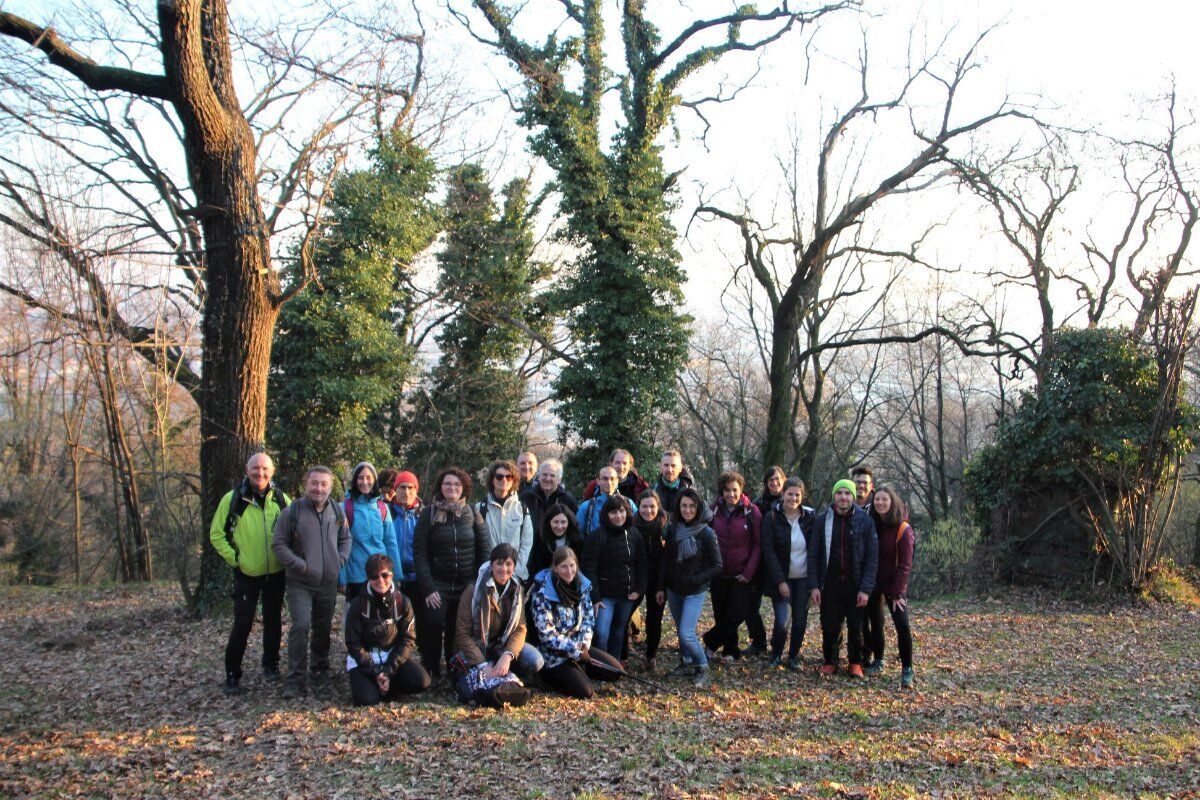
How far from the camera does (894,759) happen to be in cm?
515

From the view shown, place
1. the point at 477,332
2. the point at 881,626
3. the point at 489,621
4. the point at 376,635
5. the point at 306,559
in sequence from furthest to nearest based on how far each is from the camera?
the point at 477,332, the point at 881,626, the point at 306,559, the point at 489,621, the point at 376,635

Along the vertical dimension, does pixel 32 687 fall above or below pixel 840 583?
below

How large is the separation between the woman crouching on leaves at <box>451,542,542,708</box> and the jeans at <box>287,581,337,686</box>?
1.09 metres

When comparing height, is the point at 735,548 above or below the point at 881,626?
above

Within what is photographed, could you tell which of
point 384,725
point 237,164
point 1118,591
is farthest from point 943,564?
point 237,164

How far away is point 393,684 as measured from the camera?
20.6 ft

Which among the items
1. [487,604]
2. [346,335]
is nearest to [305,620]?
[487,604]

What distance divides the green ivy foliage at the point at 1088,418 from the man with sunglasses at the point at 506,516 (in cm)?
873

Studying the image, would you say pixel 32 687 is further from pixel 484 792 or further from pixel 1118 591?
pixel 1118 591

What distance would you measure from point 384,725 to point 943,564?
33.5 ft

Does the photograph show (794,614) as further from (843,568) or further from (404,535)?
(404,535)

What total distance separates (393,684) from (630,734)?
183cm

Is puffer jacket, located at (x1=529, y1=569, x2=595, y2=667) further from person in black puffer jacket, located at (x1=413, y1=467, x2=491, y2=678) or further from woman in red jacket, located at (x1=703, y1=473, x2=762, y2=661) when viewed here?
woman in red jacket, located at (x1=703, y1=473, x2=762, y2=661)

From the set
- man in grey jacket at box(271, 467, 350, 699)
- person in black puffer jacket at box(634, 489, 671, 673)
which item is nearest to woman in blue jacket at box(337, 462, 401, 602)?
man in grey jacket at box(271, 467, 350, 699)
